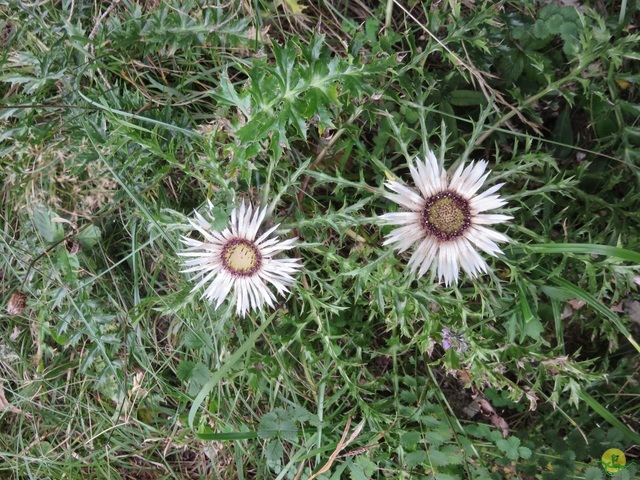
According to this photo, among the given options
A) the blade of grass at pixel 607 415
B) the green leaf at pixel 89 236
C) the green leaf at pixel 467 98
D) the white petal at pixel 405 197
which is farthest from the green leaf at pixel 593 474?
the green leaf at pixel 89 236

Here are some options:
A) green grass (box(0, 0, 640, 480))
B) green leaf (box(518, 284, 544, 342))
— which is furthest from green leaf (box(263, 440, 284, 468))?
green leaf (box(518, 284, 544, 342))

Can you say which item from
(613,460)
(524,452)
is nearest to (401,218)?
(524,452)

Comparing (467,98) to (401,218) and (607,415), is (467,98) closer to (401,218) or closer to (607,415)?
(401,218)

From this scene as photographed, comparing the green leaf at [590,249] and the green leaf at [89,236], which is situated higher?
the green leaf at [89,236]

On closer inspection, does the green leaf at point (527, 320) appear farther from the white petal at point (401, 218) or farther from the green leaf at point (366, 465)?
the green leaf at point (366, 465)

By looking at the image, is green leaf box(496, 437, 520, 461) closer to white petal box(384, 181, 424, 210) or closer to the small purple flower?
the small purple flower

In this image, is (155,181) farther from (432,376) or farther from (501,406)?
(501,406)
